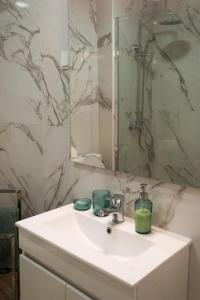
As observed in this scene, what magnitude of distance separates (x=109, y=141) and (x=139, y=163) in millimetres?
222

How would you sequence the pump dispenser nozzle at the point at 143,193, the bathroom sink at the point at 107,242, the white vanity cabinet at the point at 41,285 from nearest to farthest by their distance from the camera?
the bathroom sink at the point at 107,242
the white vanity cabinet at the point at 41,285
the pump dispenser nozzle at the point at 143,193

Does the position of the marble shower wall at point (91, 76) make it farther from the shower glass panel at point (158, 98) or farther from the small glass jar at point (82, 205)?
the small glass jar at point (82, 205)

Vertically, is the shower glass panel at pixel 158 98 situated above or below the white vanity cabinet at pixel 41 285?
above

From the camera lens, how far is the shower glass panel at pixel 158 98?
47.7 inches

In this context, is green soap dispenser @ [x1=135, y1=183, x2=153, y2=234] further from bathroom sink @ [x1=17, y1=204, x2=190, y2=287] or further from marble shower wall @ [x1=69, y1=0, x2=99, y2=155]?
marble shower wall @ [x1=69, y1=0, x2=99, y2=155]

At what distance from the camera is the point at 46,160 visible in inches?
75.6

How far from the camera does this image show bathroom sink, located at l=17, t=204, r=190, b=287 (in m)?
1.04

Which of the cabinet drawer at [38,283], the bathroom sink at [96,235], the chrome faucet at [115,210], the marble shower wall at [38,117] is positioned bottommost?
the cabinet drawer at [38,283]

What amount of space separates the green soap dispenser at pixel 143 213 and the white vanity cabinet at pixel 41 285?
1.18 feet

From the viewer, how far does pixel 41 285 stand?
1330 millimetres

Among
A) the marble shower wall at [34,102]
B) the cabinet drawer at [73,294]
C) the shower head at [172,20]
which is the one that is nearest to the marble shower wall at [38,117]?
the marble shower wall at [34,102]

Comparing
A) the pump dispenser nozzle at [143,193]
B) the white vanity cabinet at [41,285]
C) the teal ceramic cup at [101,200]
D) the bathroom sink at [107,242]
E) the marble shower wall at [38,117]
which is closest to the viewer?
the bathroom sink at [107,242]

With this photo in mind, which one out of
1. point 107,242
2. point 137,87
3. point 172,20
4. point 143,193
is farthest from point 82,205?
point 172,20

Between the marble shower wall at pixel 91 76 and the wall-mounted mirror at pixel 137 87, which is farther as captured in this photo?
the marble shower wall at pixel 91 76
